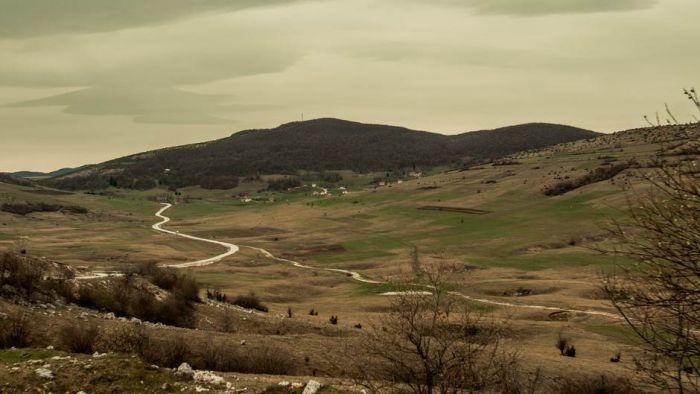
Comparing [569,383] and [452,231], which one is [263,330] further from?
[452,231]

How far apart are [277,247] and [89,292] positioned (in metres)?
70.6

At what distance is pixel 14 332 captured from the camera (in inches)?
796

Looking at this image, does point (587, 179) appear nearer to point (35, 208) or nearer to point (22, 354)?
point (22, 354)

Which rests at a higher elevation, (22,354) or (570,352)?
(22,354)

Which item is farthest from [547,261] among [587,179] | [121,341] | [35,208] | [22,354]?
[35,208]

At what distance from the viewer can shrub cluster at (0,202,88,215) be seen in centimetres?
13788

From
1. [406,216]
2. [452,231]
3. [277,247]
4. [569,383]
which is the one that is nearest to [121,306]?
[569,383]

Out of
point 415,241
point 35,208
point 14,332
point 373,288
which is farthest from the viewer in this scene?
point 35,208

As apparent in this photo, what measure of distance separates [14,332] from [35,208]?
145191 mm

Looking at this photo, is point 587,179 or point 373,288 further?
A: point 587,179

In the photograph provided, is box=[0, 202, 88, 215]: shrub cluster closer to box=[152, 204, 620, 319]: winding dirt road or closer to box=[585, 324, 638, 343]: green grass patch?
box=[152, 204, 620, 319]: winding dirt road

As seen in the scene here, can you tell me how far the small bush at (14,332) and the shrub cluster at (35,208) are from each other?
435ft

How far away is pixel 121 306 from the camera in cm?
2972

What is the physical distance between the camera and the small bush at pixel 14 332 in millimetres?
19844
